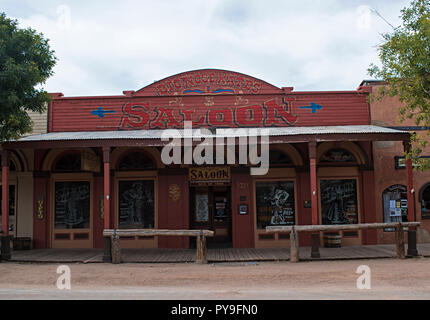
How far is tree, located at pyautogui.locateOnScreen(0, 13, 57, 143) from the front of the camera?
10.5 metres

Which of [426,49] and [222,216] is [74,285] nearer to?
[222,216]

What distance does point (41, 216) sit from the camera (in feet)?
44.5

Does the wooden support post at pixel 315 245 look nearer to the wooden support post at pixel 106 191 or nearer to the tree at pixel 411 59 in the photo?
the tree at pixel 411 59

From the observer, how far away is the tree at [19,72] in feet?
34.3

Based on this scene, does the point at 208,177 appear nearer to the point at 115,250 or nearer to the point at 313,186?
the point at 313,186

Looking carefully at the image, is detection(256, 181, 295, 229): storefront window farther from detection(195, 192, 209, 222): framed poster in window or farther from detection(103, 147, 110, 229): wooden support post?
detection(103, 147, 110, 229): wooden support post

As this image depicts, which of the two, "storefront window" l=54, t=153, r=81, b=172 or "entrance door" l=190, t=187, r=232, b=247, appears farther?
"entrance door" l=190, t=187, r=232, b=247

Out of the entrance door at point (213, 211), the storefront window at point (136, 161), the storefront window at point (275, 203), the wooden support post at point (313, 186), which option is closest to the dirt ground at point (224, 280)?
the wooden support post at point (313, 186)

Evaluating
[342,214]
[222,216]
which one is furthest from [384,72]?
[222,216]

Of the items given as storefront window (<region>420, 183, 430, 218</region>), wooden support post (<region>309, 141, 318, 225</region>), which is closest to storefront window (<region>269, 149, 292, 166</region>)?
wooden support post (<region>309, 141, 318, 225</region>)

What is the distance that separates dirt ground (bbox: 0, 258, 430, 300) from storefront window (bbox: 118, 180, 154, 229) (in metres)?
3.01

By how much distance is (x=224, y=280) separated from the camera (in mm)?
8484

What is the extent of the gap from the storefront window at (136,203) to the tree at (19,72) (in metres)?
3.77
